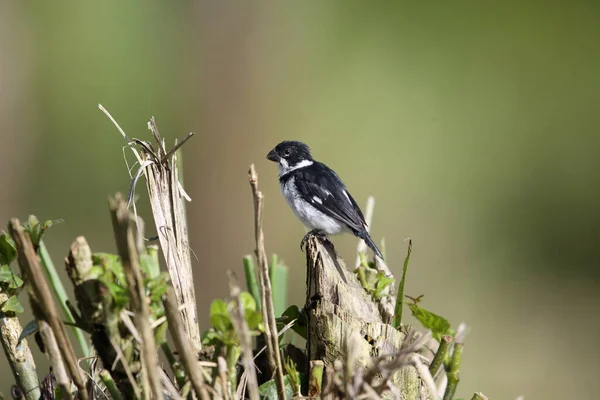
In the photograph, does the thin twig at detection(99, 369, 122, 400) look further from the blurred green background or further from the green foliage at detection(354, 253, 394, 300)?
the blurred green background

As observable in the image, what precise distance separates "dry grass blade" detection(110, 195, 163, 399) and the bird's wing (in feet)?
6.33

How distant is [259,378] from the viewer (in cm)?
127

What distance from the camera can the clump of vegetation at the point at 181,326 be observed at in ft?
2.87

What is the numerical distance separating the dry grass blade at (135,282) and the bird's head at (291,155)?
7.03 ft

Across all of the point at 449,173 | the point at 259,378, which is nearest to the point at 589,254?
the point at 449,173

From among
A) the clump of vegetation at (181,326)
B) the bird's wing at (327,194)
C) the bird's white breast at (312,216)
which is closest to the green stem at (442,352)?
the clump of vegetation at (181,326)

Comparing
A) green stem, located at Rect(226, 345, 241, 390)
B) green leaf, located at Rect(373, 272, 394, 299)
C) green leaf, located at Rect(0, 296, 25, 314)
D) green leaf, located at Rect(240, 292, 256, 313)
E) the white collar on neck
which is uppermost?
the white collar on neck

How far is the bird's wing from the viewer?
9.25ft

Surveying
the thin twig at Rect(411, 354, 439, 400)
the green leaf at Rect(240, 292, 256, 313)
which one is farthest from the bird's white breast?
the green leaf at Rect(240, 292, 256, 313)

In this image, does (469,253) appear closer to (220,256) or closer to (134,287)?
(220,256)

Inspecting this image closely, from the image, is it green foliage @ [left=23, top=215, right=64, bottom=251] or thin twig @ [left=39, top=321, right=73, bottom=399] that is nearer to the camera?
thin twig @ [left=39, top=321, right=73, bottom=399]

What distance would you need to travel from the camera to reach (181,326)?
0.89m

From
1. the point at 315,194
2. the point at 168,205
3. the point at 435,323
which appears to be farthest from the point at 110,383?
the point at 315,194

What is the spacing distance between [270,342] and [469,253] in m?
3.08
